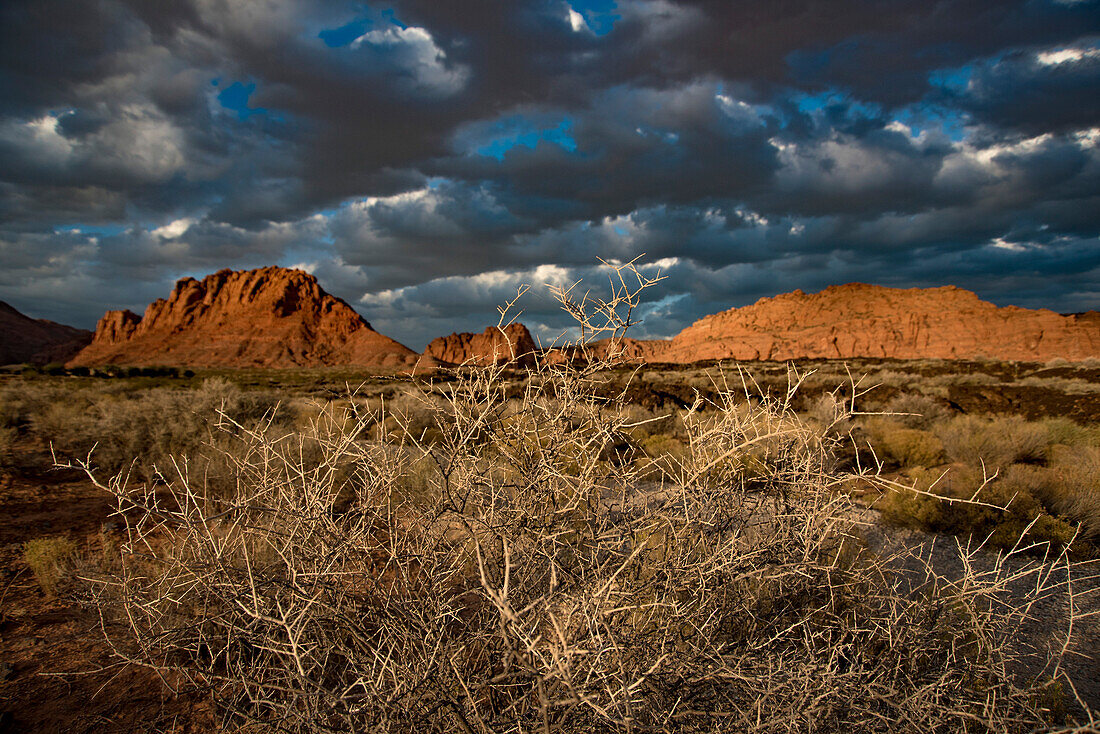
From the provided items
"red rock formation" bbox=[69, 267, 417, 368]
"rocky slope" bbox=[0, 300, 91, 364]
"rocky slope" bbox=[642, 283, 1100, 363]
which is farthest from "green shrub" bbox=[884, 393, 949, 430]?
"rocky slope" bbox=[0, 300, 91, 364]

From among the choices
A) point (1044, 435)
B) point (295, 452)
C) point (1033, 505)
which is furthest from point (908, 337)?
point (295, 452)

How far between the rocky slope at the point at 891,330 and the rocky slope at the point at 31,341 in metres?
103

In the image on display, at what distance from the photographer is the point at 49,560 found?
4.82 meters

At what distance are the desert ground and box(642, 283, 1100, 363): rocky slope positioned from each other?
2237 inches

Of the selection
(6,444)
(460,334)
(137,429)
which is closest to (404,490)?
(137,429)

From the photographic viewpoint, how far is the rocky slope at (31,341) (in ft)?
292

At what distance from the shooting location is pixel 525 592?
238 cm

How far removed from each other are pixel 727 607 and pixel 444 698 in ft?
4.97

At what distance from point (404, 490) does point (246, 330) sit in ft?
312

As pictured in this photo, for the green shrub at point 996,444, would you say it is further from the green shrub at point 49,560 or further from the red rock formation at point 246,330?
the red rock formation at point 246,330

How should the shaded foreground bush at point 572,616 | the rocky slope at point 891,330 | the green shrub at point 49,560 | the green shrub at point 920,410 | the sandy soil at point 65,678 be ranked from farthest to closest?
1. the rocky slope at point 891,330
2. the green shrub at point 920,410
3. the green shrub at point 49,560
4. the sandy soil at point 65,678
5. the shaded foreground bush at point 572,616

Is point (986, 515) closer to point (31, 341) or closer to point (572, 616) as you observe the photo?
point (572, 616)

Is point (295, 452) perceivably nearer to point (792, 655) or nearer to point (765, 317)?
point (792, 655)

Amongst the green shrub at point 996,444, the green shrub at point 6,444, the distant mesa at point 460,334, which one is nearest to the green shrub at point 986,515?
the green shrub at point 996,444
